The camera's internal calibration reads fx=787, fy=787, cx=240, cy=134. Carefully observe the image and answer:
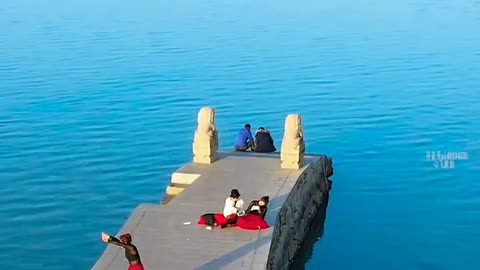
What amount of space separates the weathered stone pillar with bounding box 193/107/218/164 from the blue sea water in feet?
9.51

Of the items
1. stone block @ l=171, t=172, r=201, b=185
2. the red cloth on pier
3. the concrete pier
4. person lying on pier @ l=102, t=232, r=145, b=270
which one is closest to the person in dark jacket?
the concrete pier

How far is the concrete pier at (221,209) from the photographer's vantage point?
15.7 m

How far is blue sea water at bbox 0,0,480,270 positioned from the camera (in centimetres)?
2228

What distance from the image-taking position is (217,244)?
16.4m

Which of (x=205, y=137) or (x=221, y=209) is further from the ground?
(x=205, y=137)

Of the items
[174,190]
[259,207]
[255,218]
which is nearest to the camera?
[255,218]

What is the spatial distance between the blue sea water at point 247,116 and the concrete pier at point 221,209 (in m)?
1.56

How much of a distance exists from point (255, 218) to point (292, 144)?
16.8ft

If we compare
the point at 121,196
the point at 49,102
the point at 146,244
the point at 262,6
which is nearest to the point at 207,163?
the point at 121,196

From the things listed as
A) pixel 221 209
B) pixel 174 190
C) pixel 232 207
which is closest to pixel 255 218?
pixel 232 207

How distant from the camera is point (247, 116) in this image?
3428 centimetres

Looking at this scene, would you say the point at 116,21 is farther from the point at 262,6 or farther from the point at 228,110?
the point at 228,110

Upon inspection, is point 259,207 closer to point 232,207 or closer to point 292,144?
point 232,207

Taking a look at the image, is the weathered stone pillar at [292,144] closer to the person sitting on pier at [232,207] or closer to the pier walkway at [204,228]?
the pier walkway at [204,228]
